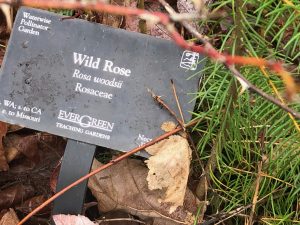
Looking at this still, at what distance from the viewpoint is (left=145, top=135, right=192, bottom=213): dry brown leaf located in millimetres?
1728

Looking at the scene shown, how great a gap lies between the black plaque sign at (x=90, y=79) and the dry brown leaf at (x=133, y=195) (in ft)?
0.91

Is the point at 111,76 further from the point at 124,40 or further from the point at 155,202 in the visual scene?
the point at 155,202

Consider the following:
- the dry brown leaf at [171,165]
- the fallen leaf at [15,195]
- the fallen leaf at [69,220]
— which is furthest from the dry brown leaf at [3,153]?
the dry brown leaf at [171,165]

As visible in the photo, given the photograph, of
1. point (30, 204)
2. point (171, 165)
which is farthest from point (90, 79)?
point (30, 204)

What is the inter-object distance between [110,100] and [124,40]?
229 millimetres

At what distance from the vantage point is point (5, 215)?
6.91ft

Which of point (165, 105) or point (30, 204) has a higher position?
point (165, 105)

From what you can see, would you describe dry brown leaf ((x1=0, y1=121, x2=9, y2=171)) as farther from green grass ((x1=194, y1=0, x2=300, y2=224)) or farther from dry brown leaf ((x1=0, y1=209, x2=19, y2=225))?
green grass ((x1=194, y1=0, x2=300, y2=224))

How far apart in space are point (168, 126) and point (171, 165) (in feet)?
0.48

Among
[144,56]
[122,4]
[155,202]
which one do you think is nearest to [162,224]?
[155,202]

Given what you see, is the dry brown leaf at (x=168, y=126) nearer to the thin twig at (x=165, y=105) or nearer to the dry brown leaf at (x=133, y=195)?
the thin twig at (x=165, y=105)

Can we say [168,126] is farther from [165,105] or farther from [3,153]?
[3,153]

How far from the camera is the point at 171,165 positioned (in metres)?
1.75

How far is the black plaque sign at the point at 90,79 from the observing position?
173cm
